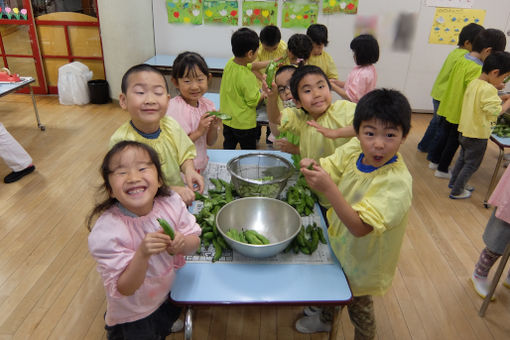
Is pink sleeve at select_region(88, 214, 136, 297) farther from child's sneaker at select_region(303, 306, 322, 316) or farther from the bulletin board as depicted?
the bulletin board

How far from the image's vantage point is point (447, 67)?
4.22 meters

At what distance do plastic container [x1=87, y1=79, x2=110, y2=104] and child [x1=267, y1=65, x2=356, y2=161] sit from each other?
15.2ft

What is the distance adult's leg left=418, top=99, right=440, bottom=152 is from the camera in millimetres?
4498

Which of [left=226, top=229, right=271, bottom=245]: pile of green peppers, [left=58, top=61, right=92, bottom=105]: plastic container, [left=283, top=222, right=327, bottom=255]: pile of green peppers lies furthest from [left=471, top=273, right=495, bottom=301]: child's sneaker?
[left=58, top=61, right=92, bottom=105]: plastic container

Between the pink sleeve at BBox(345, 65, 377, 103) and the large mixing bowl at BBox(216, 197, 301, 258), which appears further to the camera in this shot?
the pink sleeve at BBox(345, 65, 377, 103)

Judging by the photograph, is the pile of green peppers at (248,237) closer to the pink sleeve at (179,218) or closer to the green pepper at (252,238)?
the green pepper at (252,238)

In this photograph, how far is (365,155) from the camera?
1.57 m

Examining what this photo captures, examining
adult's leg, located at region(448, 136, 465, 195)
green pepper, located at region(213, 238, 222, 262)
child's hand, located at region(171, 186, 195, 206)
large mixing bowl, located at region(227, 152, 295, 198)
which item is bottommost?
adult's leg, located at region(448, 136, 465, 195)

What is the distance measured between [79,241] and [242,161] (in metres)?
1.72

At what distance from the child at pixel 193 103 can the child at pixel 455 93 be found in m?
2.81

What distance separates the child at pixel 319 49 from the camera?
12.5 ft

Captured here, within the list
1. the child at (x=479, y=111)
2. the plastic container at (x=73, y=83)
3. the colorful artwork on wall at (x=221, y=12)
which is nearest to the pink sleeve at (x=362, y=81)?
the child at (x=479, y=111)

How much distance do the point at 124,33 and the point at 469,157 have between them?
16.4ft

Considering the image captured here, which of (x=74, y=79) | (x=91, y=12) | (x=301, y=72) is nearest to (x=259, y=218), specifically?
(x=301, y=72)
